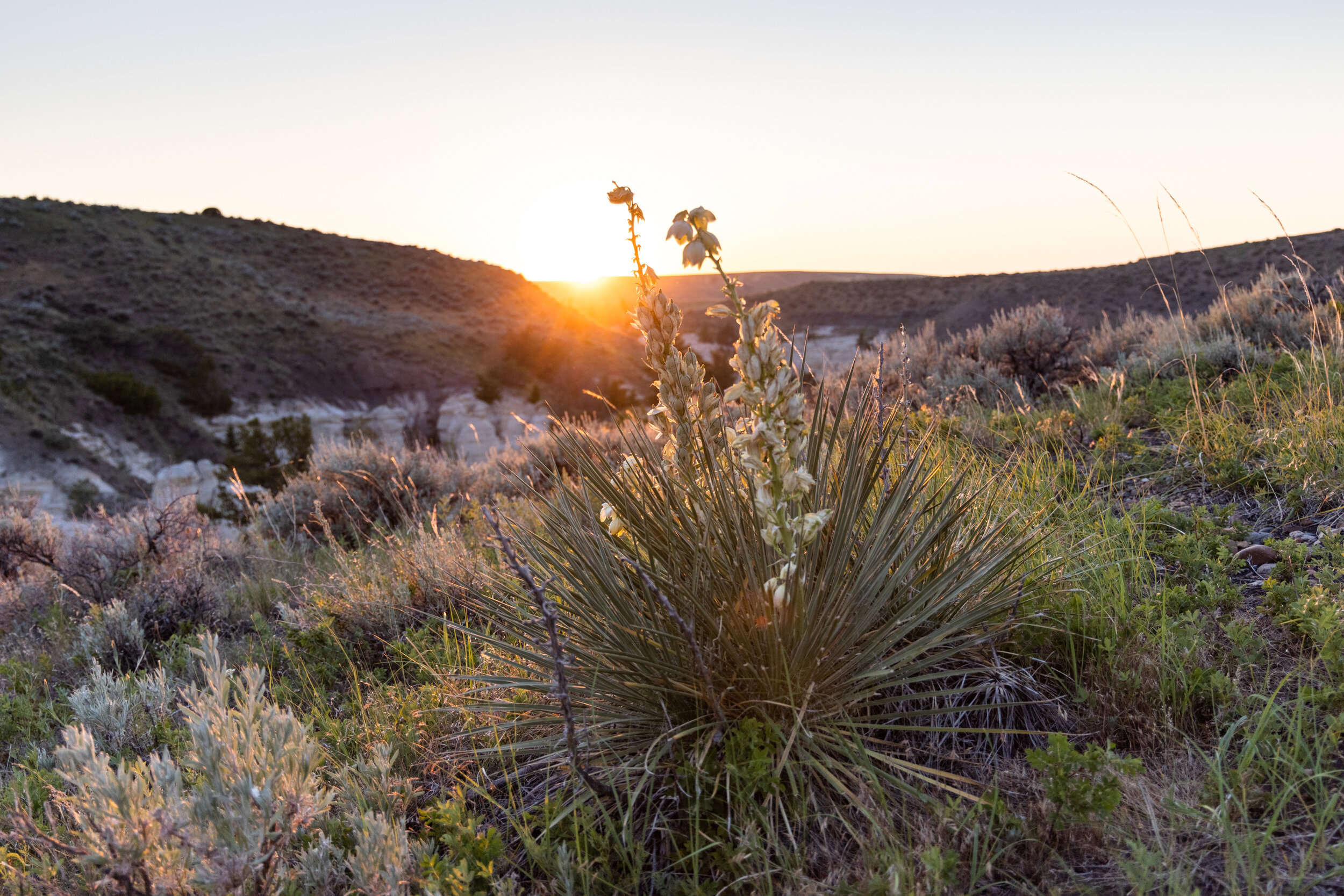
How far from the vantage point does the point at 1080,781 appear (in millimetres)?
1748

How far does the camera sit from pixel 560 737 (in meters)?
2.19

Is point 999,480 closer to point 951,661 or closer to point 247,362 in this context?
point 951,661

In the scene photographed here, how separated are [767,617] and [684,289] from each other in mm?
107885

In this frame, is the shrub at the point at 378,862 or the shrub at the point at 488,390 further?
the shrub at the point at 488,390

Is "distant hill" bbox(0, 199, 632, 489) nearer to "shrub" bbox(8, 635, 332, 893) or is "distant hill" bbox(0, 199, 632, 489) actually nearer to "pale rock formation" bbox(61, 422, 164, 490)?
"pale rock formation" bbox(61, 422, 164, 490)

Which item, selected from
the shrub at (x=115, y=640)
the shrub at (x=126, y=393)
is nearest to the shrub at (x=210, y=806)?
the shrub at (x=115, y=640)

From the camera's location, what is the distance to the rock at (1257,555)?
293 cm

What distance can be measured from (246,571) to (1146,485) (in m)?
6.54

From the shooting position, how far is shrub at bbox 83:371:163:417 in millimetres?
24172

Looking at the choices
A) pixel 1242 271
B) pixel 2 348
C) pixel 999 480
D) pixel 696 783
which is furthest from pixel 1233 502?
pixel 1242 271

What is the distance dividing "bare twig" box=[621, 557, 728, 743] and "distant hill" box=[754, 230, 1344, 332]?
69.6 ft

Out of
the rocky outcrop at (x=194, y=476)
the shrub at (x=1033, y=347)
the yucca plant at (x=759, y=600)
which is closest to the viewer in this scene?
the yucca plant at (x=759, y=600)

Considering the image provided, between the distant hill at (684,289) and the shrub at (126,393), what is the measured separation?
1472cm

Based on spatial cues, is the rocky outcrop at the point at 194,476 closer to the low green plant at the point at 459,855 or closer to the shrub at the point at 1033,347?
the shrub at the point at 1033,347
